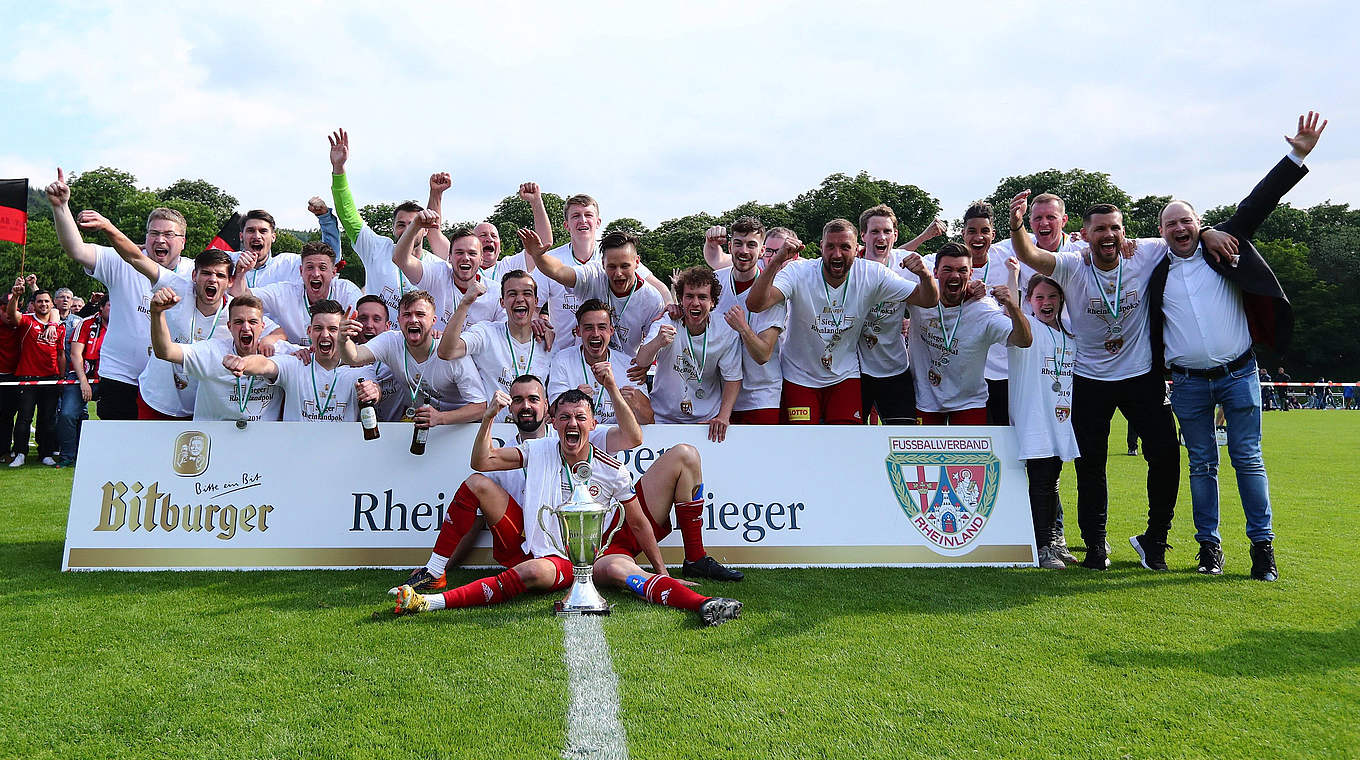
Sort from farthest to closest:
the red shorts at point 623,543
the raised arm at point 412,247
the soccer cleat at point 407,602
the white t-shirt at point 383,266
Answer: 1. the white t-shirt at point 383,266
2. the raised arm at point 412,247
3. the red shorts at point 623,543
4. the soccer cleat at point 407,602

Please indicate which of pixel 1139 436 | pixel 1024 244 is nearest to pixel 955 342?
pixel 1024 244

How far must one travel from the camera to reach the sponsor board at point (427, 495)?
581 centimetres

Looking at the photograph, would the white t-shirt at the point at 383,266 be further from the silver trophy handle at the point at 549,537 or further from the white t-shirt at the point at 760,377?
the silver trophy handle at the point at 549,537

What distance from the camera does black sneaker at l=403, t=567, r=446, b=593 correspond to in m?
5.14

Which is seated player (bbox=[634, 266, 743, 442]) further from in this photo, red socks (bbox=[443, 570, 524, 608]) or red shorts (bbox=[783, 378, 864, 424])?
red socks (bbox=[443, 570, 524, 608])

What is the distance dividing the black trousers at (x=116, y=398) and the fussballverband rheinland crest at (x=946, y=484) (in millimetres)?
6184

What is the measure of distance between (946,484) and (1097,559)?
3.88 ft

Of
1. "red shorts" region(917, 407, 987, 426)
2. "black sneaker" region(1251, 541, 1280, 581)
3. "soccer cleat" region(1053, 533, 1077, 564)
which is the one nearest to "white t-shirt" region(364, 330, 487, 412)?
"red shorts" region(917, 407, 987, 426)

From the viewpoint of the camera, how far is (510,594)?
4895 mm

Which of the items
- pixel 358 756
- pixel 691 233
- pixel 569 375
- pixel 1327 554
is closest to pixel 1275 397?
pixel 691 233

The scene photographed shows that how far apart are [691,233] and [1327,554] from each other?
50498 mm

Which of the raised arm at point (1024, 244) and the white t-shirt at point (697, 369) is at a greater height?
the raised arm at point (1024, 244)

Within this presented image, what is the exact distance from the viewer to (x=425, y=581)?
5199 mm

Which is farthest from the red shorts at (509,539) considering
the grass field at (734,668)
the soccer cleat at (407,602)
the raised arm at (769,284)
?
the raised arm at (769,284)
